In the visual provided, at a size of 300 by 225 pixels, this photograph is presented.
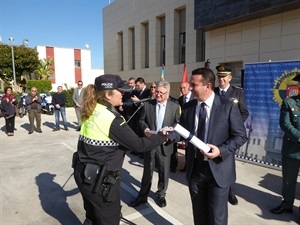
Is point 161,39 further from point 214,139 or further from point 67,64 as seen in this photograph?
point 67,64

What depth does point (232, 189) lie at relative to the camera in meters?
3.98

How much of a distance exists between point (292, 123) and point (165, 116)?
1739 millimetres

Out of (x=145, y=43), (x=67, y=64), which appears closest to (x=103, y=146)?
(x=145, y=43)

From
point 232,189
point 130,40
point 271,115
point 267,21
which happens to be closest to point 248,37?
point 267,21

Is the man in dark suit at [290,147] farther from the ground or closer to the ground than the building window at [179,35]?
closer to the ground

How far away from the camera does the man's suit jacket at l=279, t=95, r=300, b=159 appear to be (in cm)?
325

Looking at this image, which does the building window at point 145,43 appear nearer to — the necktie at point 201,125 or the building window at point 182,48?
the building window at point 182,48

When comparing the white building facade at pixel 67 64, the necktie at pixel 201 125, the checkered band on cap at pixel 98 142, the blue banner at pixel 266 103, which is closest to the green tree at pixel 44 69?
the white building facade at pixel 67 64

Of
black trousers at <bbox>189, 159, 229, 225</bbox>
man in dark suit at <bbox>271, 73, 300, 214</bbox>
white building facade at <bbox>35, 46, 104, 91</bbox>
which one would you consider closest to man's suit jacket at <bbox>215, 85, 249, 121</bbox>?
man in dark suit at <bbox>271, 73, 300, 214</bbox>

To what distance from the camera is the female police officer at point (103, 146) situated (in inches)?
84.1

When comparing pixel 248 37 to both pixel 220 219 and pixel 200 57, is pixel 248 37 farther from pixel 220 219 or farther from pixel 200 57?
pixel 220 219

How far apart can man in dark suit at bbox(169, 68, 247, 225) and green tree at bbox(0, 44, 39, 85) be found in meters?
39.1

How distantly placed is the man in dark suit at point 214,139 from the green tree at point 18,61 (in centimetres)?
3912

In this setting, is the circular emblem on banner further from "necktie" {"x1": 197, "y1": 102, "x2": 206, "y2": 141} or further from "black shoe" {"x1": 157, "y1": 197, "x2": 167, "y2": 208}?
"necktie" {"x1": 197, "y1": 102, "x2": 206, "y2": 141}
